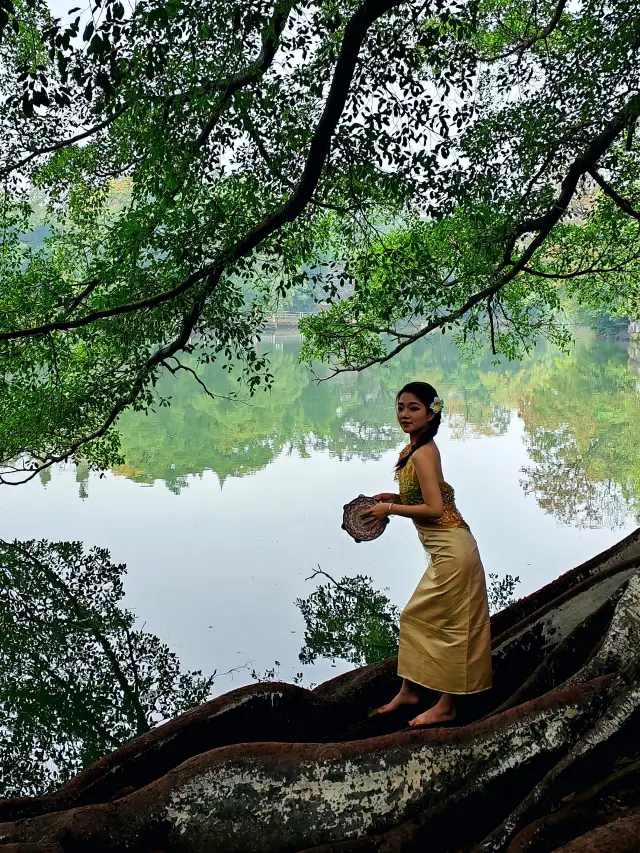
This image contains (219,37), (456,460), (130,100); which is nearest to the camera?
(130,100)

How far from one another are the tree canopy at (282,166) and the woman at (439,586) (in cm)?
225

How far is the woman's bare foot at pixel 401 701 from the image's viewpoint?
3.82m

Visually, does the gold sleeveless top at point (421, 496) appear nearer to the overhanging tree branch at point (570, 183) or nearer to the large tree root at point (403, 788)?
the large tree root at point (403, 788)

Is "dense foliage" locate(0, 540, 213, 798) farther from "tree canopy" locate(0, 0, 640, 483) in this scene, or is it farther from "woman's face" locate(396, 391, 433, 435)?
"woman's face" locate(396, 391, 433, 435)

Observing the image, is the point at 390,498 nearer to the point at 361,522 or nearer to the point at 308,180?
the point at 361,522

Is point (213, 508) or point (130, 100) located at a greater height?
point (213, 508)

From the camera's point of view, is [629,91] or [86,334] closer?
[629,91]

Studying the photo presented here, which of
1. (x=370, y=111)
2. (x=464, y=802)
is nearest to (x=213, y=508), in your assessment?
(x=370, y=111)

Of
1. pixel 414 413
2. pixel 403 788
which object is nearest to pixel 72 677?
pixel 414 413

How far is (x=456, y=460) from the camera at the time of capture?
1658cm

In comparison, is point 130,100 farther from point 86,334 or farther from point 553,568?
point 553,568

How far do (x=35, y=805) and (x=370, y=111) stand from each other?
5201 mm

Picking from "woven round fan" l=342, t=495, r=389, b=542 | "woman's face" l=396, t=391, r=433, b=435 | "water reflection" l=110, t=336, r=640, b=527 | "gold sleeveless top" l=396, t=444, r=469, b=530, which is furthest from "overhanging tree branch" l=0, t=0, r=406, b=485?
"water reflection" l=110, t=336, r=640, b=527

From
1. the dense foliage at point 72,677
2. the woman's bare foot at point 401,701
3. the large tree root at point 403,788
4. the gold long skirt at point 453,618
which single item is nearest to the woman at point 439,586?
the gold long skirt at point 453,618
